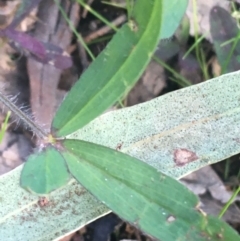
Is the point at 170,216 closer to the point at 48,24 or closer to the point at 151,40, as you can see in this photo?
the point at 151,40

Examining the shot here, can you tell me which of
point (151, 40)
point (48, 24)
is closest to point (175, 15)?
point (151, 40)

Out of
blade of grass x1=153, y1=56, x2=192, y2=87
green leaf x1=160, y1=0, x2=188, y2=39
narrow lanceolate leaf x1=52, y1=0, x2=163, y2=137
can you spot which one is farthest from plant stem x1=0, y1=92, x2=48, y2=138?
blade of grass x1=153, y1=56, x2=192, y2=87

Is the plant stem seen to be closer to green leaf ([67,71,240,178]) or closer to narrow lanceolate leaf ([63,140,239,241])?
narrow lanceolate leaf ([63,140,239,241])

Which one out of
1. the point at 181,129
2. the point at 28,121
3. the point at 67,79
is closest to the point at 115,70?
the point at 28,121

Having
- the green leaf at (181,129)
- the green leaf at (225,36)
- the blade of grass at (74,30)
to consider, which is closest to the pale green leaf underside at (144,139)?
the green leaf at (181,129)

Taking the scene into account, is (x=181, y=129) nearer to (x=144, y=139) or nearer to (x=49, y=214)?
(x=144, y=139)
